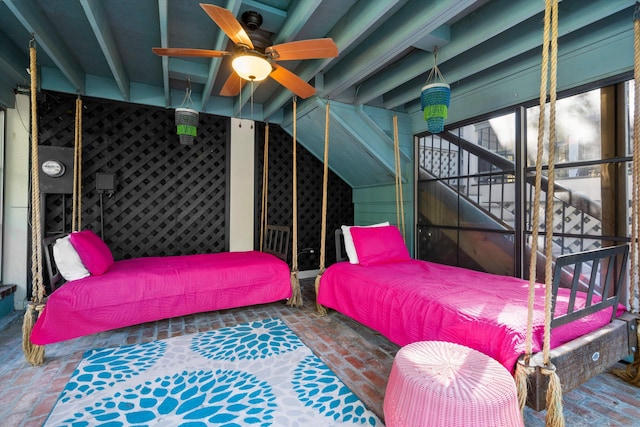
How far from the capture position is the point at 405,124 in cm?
373

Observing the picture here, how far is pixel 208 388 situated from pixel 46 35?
263cm

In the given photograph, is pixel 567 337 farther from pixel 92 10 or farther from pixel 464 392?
pixel 92 10

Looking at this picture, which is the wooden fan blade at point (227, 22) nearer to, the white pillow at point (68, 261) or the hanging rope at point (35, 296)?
the hanging rope at point (35, 296)

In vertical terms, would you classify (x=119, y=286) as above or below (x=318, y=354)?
above

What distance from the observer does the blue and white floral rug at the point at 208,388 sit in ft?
4.91

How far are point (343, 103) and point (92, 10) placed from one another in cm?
222

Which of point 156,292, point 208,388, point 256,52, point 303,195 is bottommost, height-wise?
point 208,388

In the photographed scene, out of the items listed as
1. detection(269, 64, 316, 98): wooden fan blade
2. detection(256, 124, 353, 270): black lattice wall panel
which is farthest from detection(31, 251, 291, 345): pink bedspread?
detection(269, 64, 316, 98): wooden fan blade

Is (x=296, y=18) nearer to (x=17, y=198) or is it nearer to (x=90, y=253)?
(x=90, y=253)

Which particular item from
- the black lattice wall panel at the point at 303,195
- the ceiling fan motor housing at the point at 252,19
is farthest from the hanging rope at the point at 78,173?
the ceiling fan motor housing at the point at 252,19

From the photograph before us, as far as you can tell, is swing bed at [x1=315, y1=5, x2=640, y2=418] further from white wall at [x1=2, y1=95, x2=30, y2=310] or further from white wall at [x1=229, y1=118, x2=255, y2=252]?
white wall at [x1=2, y1=95, x2=30, y2=310]

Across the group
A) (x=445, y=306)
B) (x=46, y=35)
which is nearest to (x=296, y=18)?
(x=46, y=35)

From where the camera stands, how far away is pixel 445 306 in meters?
1.70

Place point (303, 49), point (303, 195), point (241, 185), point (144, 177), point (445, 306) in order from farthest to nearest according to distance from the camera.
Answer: point (303, 195) < point (241, 185) < point (144, 177) < point (303, 49) < point (445, 306)
